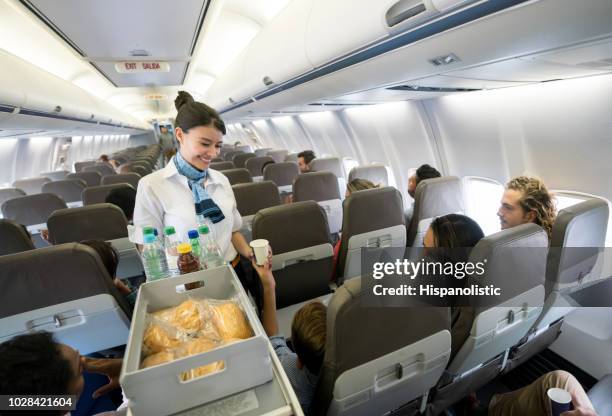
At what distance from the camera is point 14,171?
8.50 m

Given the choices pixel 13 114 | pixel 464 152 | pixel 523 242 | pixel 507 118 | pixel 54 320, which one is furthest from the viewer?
pixel 464 152

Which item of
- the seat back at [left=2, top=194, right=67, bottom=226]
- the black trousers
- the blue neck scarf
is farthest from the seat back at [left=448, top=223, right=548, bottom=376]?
the seat back at [left=2, top=194, right=67, bottom=226]

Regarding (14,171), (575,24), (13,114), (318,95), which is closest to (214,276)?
(575,24)

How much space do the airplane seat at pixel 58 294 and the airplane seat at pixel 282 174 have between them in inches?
146

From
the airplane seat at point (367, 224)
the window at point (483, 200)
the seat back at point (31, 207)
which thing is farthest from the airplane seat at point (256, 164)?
the airplane seat at point (367, 224)

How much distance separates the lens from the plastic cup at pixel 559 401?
4.40 feet

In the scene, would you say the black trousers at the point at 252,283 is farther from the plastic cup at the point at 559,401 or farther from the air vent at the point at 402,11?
the air vent at the point at 402,11

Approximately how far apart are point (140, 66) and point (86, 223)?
3.01m

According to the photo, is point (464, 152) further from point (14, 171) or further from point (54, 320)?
point (14, 171)

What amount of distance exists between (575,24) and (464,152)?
319 cm

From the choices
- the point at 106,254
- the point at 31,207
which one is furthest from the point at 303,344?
the point at 31,207

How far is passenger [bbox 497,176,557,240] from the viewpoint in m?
2.21

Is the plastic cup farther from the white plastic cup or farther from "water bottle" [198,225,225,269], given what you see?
"water bottle" [198,225,225,269]

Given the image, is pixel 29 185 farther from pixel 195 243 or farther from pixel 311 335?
pixel 311 335
